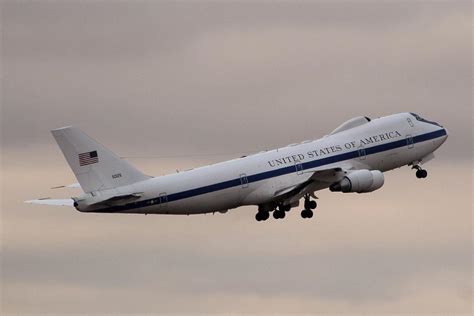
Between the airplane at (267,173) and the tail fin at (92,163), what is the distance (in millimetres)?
72

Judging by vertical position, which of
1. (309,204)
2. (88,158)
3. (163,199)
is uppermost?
(309,204)

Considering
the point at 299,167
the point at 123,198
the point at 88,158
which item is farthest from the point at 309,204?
the point at 88,158

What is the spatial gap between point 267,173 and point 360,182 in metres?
7.12

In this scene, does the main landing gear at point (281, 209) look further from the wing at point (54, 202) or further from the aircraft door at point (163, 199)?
the wing at point (54, 202)

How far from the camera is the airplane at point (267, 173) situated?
6417 inches

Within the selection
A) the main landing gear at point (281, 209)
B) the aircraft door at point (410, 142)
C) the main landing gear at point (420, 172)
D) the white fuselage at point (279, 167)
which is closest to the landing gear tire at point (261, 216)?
the main landing gear at point (281, 209)

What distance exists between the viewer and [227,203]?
554ft

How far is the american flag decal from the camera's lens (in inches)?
6393

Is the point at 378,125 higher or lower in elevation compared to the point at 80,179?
higher

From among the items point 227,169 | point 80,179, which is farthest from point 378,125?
point 80,179

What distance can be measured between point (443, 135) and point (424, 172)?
3.46 m

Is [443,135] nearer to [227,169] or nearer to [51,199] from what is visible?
[227,169]

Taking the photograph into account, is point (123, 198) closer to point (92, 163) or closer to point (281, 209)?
point (92, 163)

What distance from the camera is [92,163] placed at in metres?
163
